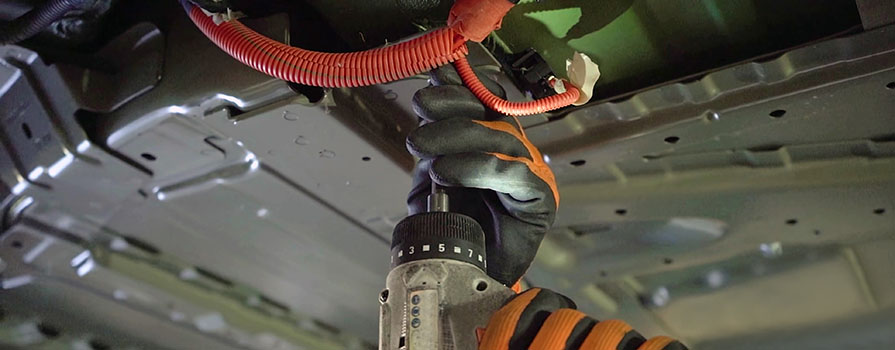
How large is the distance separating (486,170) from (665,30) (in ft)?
1.25

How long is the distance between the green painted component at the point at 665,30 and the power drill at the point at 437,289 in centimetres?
34

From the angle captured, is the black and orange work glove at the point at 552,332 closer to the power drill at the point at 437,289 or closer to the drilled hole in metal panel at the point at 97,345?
the power drill at the point at 437,289

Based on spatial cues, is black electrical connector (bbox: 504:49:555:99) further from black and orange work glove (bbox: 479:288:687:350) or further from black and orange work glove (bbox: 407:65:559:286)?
black and orange work glove (bbox: 479:288:687:350)

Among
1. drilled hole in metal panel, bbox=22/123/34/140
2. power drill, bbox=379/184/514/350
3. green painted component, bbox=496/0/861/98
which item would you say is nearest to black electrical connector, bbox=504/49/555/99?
green painted component, bbox=496/0/861/98

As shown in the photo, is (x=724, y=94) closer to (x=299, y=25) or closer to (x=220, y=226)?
(x=299, y=25)

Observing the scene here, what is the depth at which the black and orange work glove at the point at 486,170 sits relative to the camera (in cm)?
84

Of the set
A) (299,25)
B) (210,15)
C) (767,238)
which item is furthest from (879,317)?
(210,15)

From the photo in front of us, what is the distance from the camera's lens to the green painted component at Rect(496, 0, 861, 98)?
1023mm

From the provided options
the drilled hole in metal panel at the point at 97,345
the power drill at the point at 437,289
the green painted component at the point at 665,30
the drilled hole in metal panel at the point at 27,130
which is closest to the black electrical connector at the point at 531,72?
the green painted component at the point at 665,30

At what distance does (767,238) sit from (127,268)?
1102 mm

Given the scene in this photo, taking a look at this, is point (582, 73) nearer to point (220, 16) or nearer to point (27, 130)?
point (220, 16)

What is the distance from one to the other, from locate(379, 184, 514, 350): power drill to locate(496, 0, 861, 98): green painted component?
0.34 m

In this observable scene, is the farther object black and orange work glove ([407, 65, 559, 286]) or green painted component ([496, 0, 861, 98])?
green painted component ([496, 0, 861, 98])

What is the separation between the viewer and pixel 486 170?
834mm
